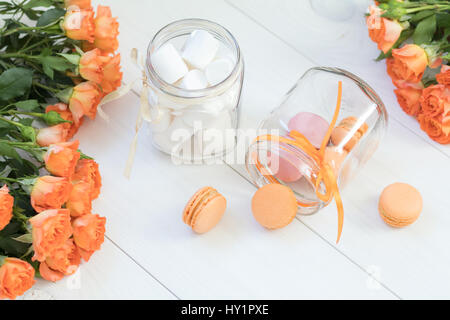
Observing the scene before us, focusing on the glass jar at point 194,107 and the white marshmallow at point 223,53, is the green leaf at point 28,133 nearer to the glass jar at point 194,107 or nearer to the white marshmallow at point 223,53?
the glass jar at point 194,107

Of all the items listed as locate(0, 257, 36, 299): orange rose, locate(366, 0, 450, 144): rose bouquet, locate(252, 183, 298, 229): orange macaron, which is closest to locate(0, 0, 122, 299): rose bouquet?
locate(0, 257, 36, 299): orange rose

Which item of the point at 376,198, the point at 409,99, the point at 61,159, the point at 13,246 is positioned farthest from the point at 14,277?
the point at 409,99

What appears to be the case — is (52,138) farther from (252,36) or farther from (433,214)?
(433,214)

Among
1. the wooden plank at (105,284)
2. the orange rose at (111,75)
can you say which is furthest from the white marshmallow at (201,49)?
the wooden plank at (105,284)

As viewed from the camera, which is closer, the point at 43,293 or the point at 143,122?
the point at 43,293

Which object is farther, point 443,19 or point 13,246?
point 443,19

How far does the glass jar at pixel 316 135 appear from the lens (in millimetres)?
981

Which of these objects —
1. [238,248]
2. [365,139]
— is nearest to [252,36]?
[365,139]

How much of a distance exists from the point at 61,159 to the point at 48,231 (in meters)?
0.11

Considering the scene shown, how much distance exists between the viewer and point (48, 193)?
2.85ft

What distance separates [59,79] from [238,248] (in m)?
0.44

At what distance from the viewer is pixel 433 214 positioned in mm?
1025

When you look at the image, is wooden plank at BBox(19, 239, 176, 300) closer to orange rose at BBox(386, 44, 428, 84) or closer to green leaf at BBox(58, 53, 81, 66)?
green leaf at BBox(58, 53, 81, 66)

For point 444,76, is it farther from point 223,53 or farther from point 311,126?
point 223,53
